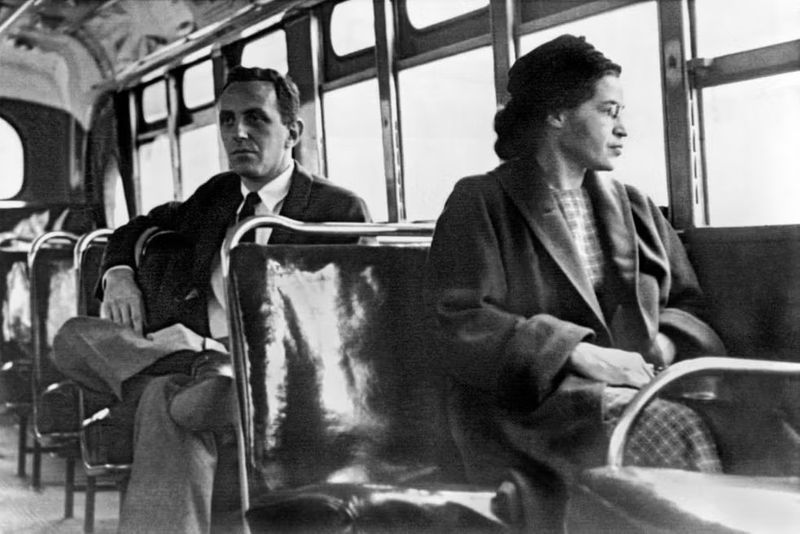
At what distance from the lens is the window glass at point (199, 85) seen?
1.02 meters

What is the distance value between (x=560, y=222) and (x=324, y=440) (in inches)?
15.1

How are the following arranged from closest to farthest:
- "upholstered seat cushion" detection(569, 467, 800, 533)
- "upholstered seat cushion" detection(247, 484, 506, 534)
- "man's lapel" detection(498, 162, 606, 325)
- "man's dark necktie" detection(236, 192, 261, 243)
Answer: "upholstered seat cushion" detection(569, 467, 800, 533) → "upholstered seat cushion" detection(247, 484, 506, 534) → "man's lapel" detection(498, 162, 606, 325) → "man's dark necktie" detection(236, 192, 261, 243)

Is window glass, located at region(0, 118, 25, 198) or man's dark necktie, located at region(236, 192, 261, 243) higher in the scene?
window glass, located at region(0, 118, 25, 198)

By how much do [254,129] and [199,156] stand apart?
0.07 m

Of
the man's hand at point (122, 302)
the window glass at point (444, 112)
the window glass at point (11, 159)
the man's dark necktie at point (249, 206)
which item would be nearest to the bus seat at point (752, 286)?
the window glass at point (444, 112)

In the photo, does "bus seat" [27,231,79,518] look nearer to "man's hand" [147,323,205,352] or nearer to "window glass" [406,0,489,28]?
"man's hand" [147,323,205,352]

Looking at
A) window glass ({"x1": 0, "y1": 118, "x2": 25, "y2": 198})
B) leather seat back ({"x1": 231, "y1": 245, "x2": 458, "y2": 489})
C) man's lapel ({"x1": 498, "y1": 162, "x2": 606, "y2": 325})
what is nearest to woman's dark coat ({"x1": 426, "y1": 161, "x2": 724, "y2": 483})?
man's lapel ({"x1": 498, "y1": 162, "x2": 606, "y2": 325})

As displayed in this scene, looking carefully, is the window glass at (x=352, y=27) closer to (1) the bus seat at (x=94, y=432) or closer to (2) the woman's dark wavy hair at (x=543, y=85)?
(2) the woman's dark wavy hair at (x=543, y=85)

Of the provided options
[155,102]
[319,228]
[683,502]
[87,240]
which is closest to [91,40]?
[155,102]

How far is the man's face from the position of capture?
40.6 inches

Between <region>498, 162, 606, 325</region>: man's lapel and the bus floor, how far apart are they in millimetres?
538

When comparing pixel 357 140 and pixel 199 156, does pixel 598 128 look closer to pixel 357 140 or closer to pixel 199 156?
pixel 357 140

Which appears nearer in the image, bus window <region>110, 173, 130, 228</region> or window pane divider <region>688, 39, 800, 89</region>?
window pane divider <region>688, 39, 800, 89</region>

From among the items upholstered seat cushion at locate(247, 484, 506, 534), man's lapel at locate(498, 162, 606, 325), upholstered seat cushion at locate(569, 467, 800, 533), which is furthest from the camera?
man's lapel at locate(498, 162, 606, 325)
